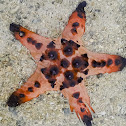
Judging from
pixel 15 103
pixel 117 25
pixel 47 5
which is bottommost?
pixel 15 103

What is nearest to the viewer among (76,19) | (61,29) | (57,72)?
(57,72)

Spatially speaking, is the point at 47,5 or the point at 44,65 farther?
the point at 47,5

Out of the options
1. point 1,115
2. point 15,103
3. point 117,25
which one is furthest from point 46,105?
point 117,25

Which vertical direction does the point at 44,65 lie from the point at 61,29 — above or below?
below

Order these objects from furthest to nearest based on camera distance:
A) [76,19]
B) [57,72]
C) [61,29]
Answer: [61,29] → [76,19] → [57,72]

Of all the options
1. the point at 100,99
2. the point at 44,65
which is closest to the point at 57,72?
the point at 44,65

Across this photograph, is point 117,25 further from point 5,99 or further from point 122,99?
point 5,99

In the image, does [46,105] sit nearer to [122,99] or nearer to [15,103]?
[15,103]
